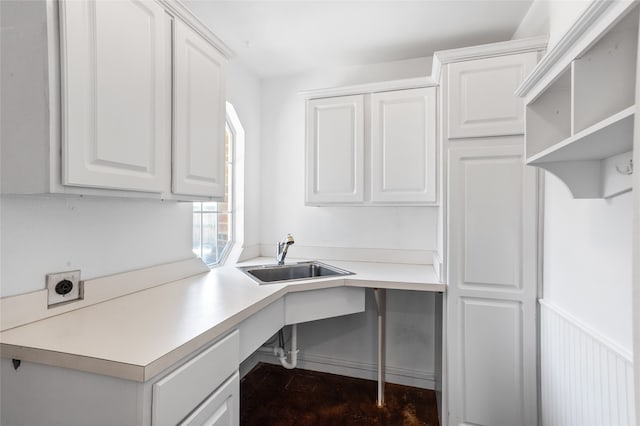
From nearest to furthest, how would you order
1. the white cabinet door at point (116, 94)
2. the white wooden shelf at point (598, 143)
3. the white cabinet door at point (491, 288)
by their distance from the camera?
the white wooden shelf at point (598, 143) < the white cabinet door at point (116, 94) < the white cabinet door at point (491, 288)

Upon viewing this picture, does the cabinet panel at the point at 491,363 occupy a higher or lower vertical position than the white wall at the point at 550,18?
lower

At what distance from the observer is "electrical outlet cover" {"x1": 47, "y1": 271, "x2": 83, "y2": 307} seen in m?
1.14

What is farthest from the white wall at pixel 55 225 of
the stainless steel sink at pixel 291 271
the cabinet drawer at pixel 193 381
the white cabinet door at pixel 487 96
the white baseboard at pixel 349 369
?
the white cabinet door at pixel 487 96

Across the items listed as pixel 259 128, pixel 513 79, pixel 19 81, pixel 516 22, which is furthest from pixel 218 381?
pixel 516 22

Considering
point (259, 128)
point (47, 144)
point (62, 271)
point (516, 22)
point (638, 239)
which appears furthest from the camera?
point (259, 128)

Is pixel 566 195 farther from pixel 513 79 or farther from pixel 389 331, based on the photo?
pixel 389 331

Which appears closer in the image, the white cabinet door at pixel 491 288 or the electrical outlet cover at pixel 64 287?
the electrical outlet cover at pixel 64 287

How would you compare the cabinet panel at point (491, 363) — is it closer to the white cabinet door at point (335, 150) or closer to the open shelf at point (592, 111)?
the open shelf at point (592, 111)

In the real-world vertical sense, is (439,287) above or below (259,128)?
below

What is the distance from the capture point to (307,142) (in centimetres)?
227

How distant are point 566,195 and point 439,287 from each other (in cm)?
72

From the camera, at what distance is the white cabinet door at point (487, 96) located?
158 cm

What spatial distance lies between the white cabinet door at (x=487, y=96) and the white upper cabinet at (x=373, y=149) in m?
0.32

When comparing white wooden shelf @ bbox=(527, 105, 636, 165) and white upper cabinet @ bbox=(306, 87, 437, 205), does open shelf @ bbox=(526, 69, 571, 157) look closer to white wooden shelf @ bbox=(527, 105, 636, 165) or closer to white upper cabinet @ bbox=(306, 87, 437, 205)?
white wooden shelf @ bbox=(527, 105, 636, 165)
